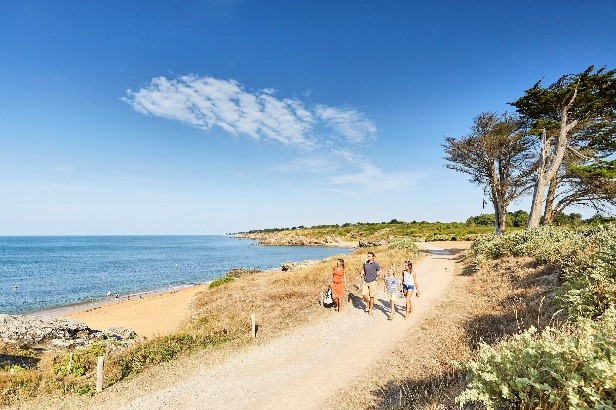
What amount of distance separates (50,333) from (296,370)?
16.1 metres

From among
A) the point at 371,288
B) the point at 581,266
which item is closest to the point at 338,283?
the point at 371,288

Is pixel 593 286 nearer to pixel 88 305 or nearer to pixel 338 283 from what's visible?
pixel 338 283

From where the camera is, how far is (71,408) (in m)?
8.52

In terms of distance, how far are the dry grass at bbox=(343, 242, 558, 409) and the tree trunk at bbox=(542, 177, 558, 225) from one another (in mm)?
12118

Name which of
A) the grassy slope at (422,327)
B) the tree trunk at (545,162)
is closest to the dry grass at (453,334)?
the grassy slope at (422,327)

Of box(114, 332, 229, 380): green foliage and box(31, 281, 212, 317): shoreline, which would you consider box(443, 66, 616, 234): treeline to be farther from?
→ box(31, 281, 212, 317): shoreline

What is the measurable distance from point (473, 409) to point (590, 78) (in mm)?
26380

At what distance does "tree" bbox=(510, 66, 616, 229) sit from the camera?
22703 mm

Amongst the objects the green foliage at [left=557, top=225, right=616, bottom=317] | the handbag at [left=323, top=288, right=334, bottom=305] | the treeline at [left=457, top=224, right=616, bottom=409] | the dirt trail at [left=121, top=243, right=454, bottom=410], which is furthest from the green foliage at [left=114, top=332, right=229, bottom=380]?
the green foliage at [left=557, top=225, right=616, bottom=317]

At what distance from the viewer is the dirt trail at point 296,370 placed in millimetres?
8172

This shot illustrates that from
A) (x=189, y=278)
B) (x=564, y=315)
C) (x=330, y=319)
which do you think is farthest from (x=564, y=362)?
(x=189, y=278)

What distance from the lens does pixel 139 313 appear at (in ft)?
86.2

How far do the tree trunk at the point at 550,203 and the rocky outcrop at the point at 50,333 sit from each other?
2928 cm

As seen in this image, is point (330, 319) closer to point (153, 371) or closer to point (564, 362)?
point (153, 371)
